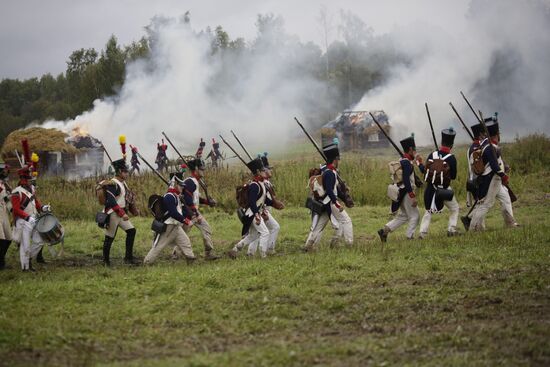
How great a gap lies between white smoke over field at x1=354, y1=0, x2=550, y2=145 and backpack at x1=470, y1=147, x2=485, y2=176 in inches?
1092

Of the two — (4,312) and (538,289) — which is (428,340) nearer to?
(538,289)

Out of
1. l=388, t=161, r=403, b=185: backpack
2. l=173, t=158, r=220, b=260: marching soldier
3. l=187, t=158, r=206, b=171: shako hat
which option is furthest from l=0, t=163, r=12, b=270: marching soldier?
l=388, t=161, r=403, b=185: backpack

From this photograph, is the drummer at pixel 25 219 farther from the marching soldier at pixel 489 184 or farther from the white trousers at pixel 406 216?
the marching soldier at pixel 489 184

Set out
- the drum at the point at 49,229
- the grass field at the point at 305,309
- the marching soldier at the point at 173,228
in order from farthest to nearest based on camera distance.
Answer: the drum at the point at 49,229, the marching soldier at the point at 173,228, the grass field at the point at 305,309

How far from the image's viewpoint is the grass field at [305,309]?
26.3ft

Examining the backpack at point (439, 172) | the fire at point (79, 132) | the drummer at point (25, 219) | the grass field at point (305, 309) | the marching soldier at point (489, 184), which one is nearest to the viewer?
the grass field at point (305, 309)

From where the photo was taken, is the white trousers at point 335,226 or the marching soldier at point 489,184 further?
the marching soldier at point 489,184

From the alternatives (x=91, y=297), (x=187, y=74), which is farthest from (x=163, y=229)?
(x=187, y=74)

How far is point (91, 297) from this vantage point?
430 inches

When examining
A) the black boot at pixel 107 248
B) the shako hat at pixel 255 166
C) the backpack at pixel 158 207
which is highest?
the shako hat at pixel 255 166

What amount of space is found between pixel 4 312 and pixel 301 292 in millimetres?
3856

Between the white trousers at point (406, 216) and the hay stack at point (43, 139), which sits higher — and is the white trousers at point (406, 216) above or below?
below

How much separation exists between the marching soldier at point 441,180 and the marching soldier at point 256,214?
3227 millimetres

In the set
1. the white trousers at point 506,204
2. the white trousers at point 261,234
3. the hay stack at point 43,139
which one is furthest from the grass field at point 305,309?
the hay stack at point 43,139
